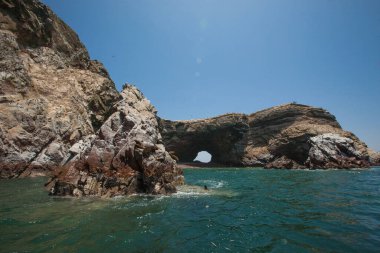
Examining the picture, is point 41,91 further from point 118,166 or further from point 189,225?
point 189,225

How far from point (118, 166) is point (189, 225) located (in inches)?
402

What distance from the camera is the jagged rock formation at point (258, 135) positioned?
69.1 metres

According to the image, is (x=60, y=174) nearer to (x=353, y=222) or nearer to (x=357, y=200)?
(x=353, y=222)

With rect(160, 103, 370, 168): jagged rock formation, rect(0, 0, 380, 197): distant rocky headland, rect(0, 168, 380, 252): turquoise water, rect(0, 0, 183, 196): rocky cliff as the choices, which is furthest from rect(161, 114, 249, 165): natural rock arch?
rect(0, 168, 380, 252): turquoise water

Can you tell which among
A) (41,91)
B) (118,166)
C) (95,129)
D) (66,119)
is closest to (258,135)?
(95,129)

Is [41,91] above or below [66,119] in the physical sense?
above

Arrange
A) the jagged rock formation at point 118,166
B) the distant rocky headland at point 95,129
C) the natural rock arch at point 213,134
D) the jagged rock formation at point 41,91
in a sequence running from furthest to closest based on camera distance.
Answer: the natural rock arch at point 213,134, the jagged rock formation at point 41,91, the distant rocky headland at point 95,129, the jagged rock formation at point 118,166

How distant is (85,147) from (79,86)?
34069 millimetres

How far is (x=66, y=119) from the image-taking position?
3988 centimetres

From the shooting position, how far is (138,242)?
28.0 ft

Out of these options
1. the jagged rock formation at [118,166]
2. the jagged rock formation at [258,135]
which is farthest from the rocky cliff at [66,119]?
the jagged rock formation at [258,135]

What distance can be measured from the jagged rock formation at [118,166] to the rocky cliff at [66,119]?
0.23 feet

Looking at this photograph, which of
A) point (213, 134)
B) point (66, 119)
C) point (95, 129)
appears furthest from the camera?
point (213, 134)

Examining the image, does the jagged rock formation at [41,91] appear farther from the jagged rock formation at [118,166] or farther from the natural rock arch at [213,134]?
the natural rock arch at [213,134]
